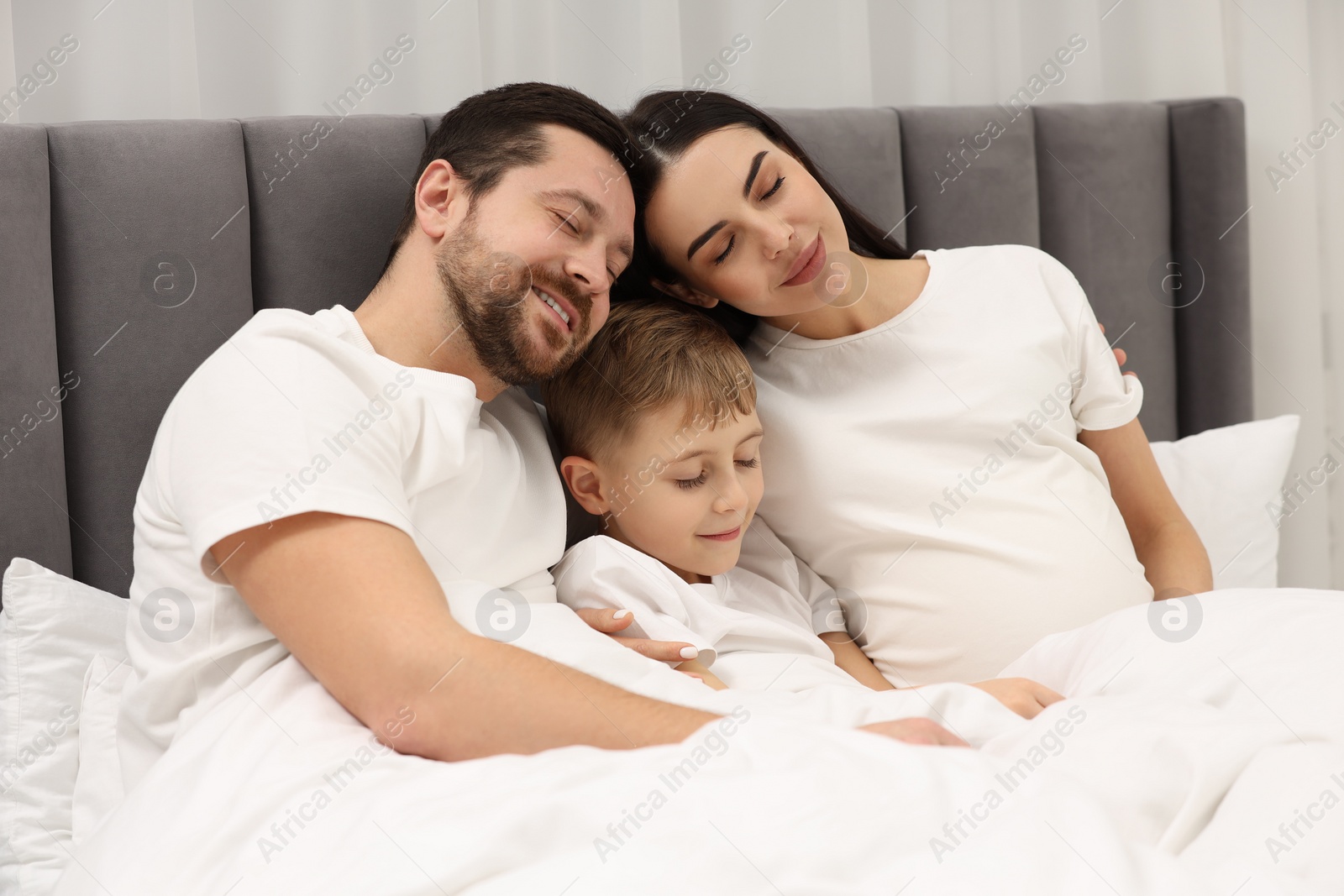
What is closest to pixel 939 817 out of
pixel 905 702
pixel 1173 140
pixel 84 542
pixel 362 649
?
pixel 905 702

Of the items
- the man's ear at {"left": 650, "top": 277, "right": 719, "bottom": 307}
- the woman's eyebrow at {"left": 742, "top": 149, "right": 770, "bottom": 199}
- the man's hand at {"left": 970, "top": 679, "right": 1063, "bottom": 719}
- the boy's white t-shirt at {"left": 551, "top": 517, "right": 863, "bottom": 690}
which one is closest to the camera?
the man's hand at {"left": 970, "top": 679, "right": 1063, "bottom": 719}

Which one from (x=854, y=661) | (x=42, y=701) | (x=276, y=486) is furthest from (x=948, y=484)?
(x=42, y=701)

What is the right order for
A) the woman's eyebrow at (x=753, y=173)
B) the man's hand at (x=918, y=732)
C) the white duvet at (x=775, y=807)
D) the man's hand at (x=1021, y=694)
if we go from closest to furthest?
the white duvet at (x=775, y=807), the man's hand at (x=918, y=732), the man's hand at (x=1021, y=694), the woman's eyebrow at (x=753, y=173)

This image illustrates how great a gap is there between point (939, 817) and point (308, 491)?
1.74 feet

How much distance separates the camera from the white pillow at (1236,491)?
1475 millimetres

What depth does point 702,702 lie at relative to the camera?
871 millimetres

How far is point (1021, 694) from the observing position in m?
0.93

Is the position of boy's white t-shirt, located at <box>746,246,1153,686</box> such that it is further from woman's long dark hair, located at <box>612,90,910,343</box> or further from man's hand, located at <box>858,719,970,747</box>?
man's hand, located at <box>858,719,970,747</box>

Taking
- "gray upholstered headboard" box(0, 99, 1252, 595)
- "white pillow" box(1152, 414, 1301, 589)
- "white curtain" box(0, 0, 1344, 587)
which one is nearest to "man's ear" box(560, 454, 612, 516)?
"gray upholstered headboard" box(0, 99, 1252, 595)

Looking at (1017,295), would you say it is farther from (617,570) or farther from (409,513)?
(409,513)

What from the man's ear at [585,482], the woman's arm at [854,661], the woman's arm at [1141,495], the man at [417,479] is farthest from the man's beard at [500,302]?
the woman's arm at [1141,495]

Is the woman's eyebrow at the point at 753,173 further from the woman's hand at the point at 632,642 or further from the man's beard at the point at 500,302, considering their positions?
the woman's hand at the point at 632,642

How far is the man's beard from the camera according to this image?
1040 millimetres

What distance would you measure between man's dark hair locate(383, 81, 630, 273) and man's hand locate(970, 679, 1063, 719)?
2.31 ft
